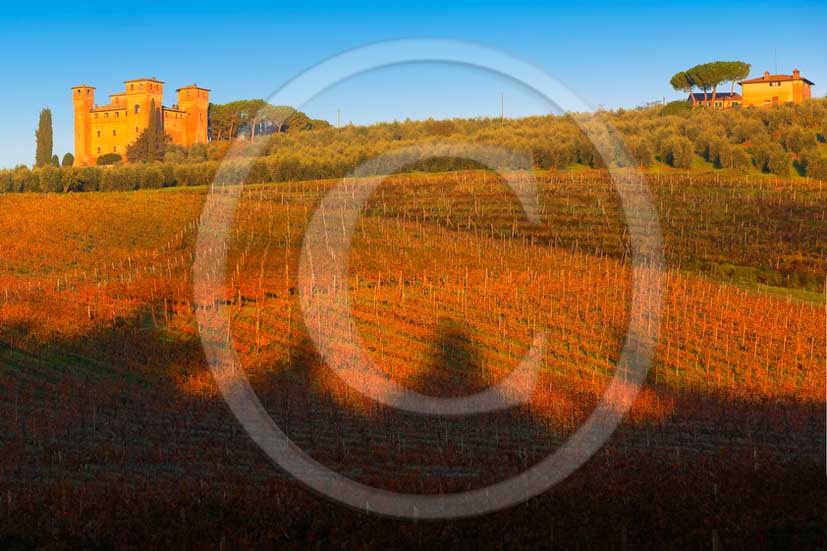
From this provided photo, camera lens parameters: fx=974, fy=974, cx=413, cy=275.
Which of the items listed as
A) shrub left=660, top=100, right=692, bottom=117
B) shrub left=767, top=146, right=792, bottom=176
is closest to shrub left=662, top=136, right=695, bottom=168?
shrub left=767, top=146, right=792, bottom=176

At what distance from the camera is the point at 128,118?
128 metres

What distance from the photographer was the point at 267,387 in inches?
803

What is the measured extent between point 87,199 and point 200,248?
26933 millimetres

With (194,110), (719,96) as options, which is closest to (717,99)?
(719,96)

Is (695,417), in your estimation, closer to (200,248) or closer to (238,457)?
(238,457)

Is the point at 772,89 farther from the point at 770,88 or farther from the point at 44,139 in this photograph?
the point at 44,139

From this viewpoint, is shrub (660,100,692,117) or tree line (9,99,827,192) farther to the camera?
shrub (660,100,692,117)

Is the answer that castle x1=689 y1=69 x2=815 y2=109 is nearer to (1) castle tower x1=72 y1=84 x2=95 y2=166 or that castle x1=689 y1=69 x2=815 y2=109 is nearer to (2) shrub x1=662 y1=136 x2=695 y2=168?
(2) shrub x1=662 y1=136 x2=695 y2=168

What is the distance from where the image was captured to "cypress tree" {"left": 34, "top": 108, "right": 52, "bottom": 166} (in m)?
118

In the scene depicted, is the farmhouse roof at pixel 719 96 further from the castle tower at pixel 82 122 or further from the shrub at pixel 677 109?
the castle tower at pixel 82 122

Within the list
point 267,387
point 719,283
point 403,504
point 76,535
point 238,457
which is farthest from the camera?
point 719,283

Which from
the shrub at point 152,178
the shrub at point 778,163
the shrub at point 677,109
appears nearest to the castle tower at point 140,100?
the shrub at point 152,178

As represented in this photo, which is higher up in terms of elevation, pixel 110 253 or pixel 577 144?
pixel 577 144

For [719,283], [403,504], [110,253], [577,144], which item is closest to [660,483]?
[403,504]
